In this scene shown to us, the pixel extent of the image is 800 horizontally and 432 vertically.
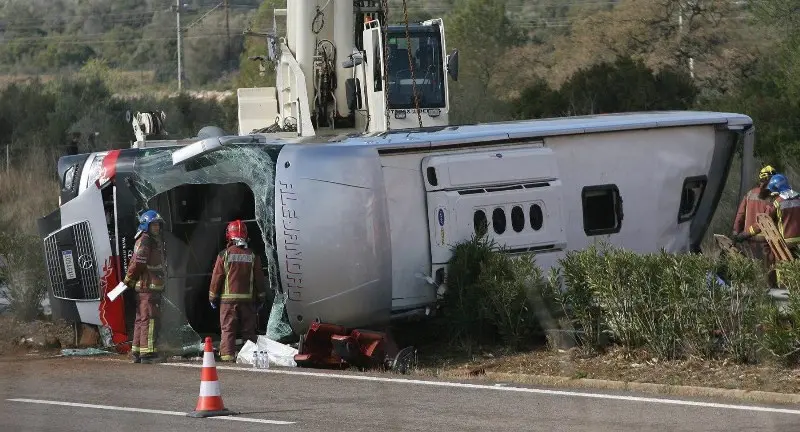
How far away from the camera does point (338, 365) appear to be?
14781mm

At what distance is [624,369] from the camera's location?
44.6ft

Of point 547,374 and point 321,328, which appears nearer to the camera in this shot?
point 547,374

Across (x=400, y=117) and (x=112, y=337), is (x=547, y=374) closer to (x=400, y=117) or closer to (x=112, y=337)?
(x=112, y=337)

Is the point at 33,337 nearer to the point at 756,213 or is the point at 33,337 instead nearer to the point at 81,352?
the point at 81,352

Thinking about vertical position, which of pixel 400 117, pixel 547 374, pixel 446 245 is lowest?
pixel 547 374

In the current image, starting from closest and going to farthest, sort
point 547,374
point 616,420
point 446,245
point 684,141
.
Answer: point 616,420, point 547,374, point 446,245, point 684,141

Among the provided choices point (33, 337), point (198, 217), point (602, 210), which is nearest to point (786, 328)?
point (602, 210)

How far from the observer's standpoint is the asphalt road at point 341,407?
10.6m

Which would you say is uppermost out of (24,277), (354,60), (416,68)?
(354,60)

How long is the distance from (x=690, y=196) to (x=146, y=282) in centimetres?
684

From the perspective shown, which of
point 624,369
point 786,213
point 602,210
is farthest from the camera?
point 602,210

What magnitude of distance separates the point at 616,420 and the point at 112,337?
7.25 metres

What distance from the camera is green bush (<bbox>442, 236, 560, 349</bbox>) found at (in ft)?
49.7

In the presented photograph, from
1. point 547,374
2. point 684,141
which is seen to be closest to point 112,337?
point 547,374
